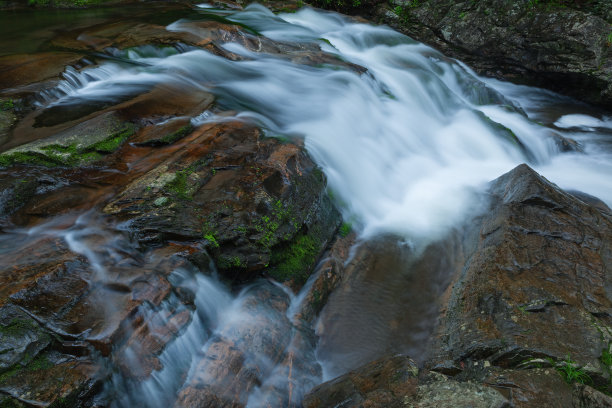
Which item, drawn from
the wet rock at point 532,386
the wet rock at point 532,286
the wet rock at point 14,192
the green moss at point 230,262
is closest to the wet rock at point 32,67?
the wet rock at point 14,192

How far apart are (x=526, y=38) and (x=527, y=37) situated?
3 centimetres

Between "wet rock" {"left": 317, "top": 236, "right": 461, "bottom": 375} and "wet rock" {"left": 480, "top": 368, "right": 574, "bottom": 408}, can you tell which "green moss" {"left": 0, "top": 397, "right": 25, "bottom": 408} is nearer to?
"wet rock" {"left": 317, "top": 236, "right": 461, "bottom": 375}

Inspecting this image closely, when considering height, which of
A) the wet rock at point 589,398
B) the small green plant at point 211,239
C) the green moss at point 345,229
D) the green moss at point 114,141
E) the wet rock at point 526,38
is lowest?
the green moss at point 345,229

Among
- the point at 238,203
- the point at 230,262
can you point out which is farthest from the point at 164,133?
the point at 230,262

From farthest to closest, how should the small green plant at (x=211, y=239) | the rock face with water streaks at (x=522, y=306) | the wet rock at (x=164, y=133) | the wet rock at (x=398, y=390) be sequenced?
1. the wet rock at (x=164, y=133)
2. the small green plant at (x=211, y=239)
3. the rock face with water streaks at (x=522, y=306)
4. the wet rock at (x=398, y=390)

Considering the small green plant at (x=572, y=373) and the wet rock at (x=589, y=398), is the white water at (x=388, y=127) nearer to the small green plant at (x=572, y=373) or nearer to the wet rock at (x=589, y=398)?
the small green plant at (x=572, y=373)

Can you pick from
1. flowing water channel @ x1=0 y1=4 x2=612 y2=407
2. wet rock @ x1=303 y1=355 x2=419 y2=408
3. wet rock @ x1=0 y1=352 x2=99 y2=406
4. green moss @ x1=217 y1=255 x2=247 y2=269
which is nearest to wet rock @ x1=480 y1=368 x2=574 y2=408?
wet rock @ x1=303 y1=355 x2=419 y2=408

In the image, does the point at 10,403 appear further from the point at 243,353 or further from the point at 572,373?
the point at 572,373

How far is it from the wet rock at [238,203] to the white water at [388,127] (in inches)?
28.9

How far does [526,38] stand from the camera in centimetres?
1038

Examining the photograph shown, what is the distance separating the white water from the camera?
5.71 m

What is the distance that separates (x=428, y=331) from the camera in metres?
3.82

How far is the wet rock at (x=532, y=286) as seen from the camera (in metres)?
3.05

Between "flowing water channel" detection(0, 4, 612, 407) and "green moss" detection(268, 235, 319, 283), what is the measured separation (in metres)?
0.18
